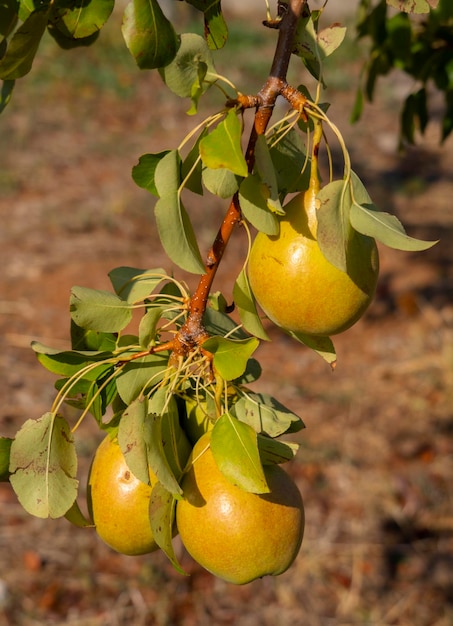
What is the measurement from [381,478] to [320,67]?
244 centimetres

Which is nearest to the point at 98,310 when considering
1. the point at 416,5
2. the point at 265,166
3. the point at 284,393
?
the point at 265,166

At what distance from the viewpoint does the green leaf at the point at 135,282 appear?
3.44 feet

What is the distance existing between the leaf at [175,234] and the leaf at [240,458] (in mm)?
180

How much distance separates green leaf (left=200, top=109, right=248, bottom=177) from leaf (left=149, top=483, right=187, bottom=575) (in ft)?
1.20

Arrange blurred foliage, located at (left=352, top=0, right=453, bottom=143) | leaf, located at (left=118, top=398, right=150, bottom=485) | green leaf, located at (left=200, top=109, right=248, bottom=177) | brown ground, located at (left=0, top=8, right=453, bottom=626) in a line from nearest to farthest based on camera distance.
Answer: green leaf, located at (left=200, top=109, right=248, bottom=177), leaf, located at (left=118, top=398, right=150, bottom=485), blurred foliage, located at (left=352, top=0, right=453, bottom=143), brown ground, located at (left=0, top=8, right=453, bottom=626)

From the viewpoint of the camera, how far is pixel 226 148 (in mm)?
758

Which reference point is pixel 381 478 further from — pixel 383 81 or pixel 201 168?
pixel 383 81

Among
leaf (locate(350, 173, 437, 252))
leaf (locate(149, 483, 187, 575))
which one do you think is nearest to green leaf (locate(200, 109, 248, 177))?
leaf (locate(350, 173, 437, 252))

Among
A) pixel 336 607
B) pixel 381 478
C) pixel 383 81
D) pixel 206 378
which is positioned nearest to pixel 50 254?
pixel 381 478

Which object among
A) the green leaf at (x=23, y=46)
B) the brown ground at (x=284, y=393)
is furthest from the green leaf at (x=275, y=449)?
the brown ground at (x=284, y=393)

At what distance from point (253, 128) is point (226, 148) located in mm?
107

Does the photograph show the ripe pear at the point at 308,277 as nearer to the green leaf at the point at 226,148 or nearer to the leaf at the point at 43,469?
the green leaf at the point at 226,148

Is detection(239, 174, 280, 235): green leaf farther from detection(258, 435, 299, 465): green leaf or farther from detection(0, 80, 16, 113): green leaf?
detection(0, 80, 16, 113): green leaf

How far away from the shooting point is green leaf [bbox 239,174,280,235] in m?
0.82
